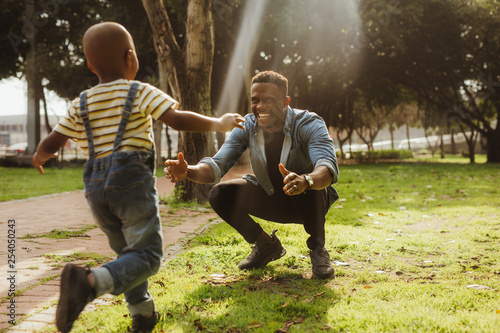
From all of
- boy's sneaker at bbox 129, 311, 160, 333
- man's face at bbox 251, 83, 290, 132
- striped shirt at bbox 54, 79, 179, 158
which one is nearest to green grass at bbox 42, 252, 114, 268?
boy's sneaker at bbox 129, 311, 160, 333

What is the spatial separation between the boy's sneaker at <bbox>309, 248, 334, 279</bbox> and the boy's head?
7.25 ft

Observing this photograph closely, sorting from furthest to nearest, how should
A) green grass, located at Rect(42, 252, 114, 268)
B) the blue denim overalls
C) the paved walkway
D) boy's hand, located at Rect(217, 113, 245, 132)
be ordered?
green grass, located at Rect(42, 252, 114, 268)
the paved walkway
boy's hand, located at Rect(217, 113, 245, 132)
the blue denim overalls

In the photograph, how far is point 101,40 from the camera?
2479mm

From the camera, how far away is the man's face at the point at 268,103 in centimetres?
389

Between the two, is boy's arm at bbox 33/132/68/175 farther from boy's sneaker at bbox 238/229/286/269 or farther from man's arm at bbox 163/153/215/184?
boy's sneaker at bbox 238/229/286/269

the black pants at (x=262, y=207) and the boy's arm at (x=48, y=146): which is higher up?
the boy's arm at (x=48, y=146)

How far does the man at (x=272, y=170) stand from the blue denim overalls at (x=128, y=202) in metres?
1.13

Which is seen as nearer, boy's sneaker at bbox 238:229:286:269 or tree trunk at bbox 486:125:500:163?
boy's sneaker at bbox 238:229:286:269

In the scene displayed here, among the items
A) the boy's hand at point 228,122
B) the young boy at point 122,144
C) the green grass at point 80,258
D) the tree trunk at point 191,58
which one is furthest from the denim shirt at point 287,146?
the tree trunk at point 191,58

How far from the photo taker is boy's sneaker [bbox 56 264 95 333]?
2.24 m

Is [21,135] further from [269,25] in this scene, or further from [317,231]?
[317,231]

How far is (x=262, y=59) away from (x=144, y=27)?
5.36 metres

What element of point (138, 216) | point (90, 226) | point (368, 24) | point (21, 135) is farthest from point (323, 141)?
point (21, 135)

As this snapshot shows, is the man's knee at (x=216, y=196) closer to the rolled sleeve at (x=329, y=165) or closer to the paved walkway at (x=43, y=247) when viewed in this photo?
the paved walkway at (x=43, y=247)
